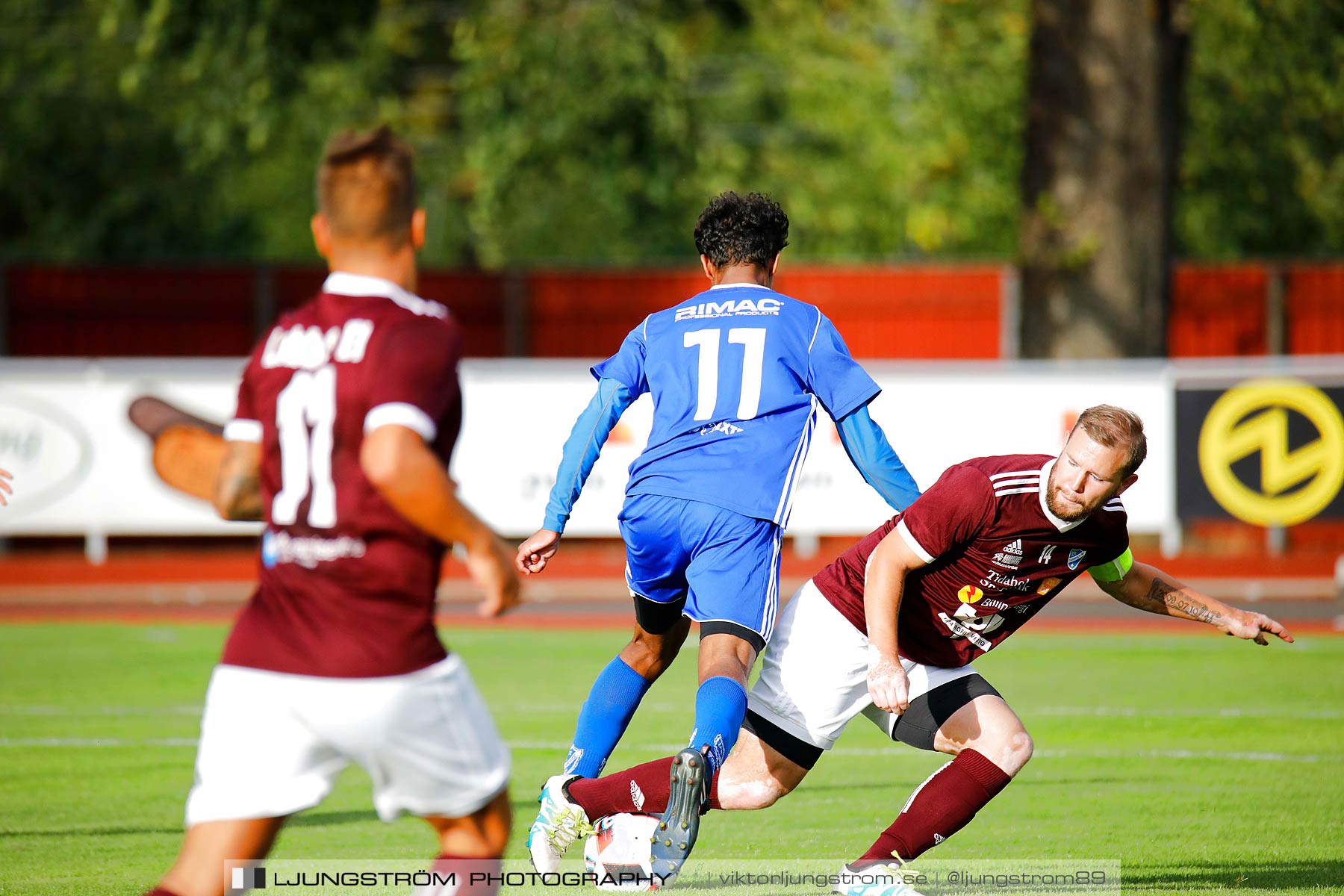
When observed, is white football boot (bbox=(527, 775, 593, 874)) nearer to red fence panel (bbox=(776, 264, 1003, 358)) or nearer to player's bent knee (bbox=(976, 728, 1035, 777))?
player's bent knee (bbox=(976, 728, 1035, 777))

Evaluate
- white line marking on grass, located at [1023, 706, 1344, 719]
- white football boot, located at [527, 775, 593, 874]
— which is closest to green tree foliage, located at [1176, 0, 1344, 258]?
white line marking on grass, located at [1023, 706, 1344, 719]

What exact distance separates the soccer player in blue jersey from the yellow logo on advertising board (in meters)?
10.7

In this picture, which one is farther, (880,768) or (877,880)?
(880,768)

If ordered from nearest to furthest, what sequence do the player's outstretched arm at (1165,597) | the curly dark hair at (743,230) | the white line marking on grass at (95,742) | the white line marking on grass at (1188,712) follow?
the player's outstretched arm at (1165,597)
the curly dark hair at (743,230)
the white line marking on grass at (95,742)
the white line marking on grass at (1188,712)

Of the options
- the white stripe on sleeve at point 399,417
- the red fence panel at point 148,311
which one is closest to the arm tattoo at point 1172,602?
the white stripe on sleeve at point 399,417

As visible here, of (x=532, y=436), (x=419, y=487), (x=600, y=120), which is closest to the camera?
(x=419, y=487)

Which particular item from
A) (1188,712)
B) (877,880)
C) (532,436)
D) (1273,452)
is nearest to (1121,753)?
(1188,712)

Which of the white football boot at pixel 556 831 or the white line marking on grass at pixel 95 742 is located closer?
the white football boot at pixel 556 831

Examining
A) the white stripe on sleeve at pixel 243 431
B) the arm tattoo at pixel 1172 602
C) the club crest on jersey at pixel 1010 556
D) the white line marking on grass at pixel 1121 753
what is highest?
the white stripe on sleeve at pixel 243 431

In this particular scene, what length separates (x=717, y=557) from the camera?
4.98 metres

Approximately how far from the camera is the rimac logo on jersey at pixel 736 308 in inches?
202

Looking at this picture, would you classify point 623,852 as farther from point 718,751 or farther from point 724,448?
point 724,448

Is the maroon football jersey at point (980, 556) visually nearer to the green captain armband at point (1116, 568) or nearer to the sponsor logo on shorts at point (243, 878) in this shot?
the green captain armband at point (1116, 568)

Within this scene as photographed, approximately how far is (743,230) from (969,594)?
1431 millimetres
